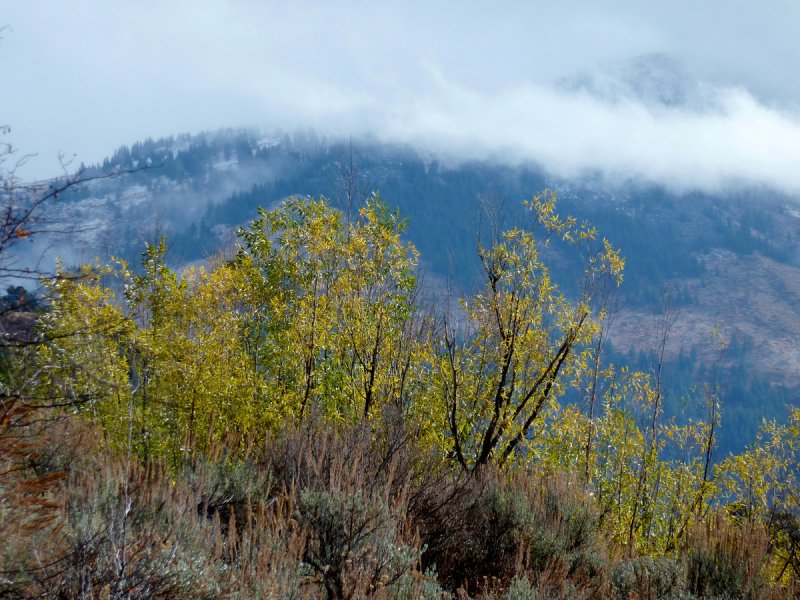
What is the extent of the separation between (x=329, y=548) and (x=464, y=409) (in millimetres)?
7640

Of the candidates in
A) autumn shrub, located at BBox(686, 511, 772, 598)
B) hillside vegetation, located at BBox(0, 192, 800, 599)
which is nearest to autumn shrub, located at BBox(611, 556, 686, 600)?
hillside vegetation, located at BBox(0, 192, 800, 599)

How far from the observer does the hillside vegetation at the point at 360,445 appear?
525cm

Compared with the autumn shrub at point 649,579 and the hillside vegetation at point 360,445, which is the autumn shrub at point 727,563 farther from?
the autumn shrub at point 649,579

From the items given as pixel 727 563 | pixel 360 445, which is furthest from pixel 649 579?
pixel 360 445

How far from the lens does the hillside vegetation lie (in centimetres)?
525

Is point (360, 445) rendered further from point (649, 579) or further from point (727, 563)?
point (727, 563)

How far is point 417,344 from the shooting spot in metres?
13.5

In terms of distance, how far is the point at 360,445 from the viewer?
7.63 metres

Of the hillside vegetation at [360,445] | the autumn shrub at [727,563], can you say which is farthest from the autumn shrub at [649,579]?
the autumn shrub at [727,563]

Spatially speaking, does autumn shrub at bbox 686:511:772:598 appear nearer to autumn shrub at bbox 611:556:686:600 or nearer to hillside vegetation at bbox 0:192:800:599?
hillside vegetation at bbox 0:192:800:599

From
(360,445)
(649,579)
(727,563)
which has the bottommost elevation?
(727,563)

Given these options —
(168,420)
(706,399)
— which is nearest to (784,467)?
(706,399)

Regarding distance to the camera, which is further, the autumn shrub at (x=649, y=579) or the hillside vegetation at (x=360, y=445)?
the autumn shrub at (x=649, y=579)

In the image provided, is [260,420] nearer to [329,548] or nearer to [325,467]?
[325,467]
